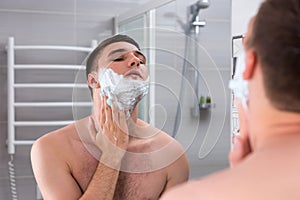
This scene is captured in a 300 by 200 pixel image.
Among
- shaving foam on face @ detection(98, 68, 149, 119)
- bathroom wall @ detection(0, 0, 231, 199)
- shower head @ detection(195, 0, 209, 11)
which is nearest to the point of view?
shaving foam on face @ detection(98, 68, 149, 119)

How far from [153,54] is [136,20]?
54 cm

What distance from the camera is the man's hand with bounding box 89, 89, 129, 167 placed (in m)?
1.33

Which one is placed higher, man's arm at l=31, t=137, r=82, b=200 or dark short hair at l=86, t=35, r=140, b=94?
dark short hair at l=86, t=35, r=140, b=94

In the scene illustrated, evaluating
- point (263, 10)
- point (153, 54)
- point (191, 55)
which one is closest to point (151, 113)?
point (153, 54)

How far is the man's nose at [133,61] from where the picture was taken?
133 cm

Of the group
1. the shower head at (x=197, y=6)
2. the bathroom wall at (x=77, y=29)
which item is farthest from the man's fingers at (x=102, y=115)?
the shower head at (x=197, y=6)

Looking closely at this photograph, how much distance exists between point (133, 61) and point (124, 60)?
31 mm

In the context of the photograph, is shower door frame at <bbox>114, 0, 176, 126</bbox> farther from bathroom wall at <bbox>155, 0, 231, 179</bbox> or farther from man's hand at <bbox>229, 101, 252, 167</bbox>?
man's hand at <bbox>229, 101, 252, 167</bbox>

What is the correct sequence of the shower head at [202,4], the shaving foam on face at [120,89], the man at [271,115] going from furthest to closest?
the shower head at [202,4]
the shaving foam on face at [120,89]
the man at [271,115]

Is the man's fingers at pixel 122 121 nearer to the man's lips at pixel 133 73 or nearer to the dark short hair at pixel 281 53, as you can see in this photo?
the man's lips at pixel 133 73

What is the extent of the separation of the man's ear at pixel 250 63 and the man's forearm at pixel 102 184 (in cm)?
81

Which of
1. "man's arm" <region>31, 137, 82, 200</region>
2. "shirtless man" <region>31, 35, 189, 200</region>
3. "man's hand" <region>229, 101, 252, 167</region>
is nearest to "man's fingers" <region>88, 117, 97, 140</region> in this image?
"shirtless man" <region>31, 35, 189, 200</region>

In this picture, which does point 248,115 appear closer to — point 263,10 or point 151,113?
point 263,10

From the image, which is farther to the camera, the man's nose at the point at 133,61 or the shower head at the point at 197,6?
the shower head at the point at 197,6
